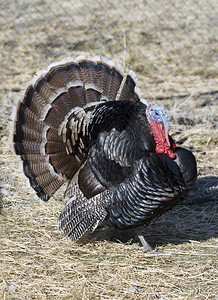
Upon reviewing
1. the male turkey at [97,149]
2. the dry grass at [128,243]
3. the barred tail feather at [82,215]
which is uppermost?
the male turkey at [97,149]

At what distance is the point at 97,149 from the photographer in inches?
149

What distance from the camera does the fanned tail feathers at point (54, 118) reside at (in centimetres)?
404

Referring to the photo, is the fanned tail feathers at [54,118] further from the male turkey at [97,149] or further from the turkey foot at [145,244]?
the turkey foot at [145,244]

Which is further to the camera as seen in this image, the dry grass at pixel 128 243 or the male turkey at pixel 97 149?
the male turkey at pixel 97 149

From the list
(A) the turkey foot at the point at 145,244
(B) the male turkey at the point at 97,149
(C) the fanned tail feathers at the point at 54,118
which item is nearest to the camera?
(B) the male turkey at the point at 97,149

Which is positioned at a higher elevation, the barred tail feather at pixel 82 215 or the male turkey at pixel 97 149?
the male turkey at pixel 97 149

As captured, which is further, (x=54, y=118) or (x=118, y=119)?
(x=54, y=118)

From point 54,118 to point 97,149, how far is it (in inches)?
21.4

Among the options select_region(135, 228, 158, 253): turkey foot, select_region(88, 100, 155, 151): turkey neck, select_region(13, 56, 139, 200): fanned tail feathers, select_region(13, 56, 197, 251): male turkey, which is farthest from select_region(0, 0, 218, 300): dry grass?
select_region(88, 100, 155, 151): turkey neck

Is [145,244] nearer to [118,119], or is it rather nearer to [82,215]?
[82,215]

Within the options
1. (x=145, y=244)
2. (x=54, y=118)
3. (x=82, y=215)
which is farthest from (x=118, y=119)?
(x=145, y=244)

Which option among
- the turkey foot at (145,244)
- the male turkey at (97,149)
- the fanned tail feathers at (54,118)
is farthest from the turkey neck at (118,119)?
the turkey foot at (145,244)

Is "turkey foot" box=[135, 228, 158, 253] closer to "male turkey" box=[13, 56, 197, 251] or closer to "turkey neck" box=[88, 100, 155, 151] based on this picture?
"male turkey" box=[13, 56, 197, 251]

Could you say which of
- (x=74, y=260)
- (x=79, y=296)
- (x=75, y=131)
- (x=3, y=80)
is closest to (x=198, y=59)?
(x=3, y=80)
